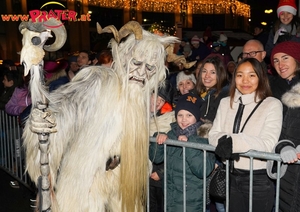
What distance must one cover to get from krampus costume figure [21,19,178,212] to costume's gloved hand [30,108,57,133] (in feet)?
0.44

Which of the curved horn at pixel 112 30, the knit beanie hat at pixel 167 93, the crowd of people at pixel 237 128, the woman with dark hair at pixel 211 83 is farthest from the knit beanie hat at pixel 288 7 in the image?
the curved horn at pixel 112 30

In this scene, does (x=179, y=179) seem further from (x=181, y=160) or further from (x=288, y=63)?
(x=288, y=63)

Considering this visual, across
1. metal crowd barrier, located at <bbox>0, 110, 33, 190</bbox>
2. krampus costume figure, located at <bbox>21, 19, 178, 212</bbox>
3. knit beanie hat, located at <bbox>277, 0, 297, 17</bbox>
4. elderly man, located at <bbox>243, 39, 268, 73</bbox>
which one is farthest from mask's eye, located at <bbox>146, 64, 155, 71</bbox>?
metal crowd barrier, located at <bbox>0, 110, 33, 190</bbox>

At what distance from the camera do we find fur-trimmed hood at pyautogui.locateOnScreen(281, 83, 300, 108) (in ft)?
9.13

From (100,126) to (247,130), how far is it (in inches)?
44.3

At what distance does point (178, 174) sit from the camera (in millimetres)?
3297

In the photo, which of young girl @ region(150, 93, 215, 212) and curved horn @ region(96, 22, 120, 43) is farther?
young girl @ region(150, 93, 215, 212)

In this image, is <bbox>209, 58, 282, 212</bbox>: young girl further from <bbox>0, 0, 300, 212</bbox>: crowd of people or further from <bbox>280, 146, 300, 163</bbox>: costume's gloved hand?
<bbox>280, 146, 300, 163</bbox>: costume's gloved hand

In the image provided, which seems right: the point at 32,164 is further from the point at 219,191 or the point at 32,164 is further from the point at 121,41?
the point at 219,191

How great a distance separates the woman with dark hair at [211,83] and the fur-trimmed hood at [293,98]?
95 cm

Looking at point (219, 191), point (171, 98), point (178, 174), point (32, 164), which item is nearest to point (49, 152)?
point (32, 164)

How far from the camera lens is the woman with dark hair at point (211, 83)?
3.79 meters

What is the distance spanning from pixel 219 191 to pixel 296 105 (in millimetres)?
933

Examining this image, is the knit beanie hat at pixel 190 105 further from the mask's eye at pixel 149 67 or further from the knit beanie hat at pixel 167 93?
the mask's eye at pixel 149 67
